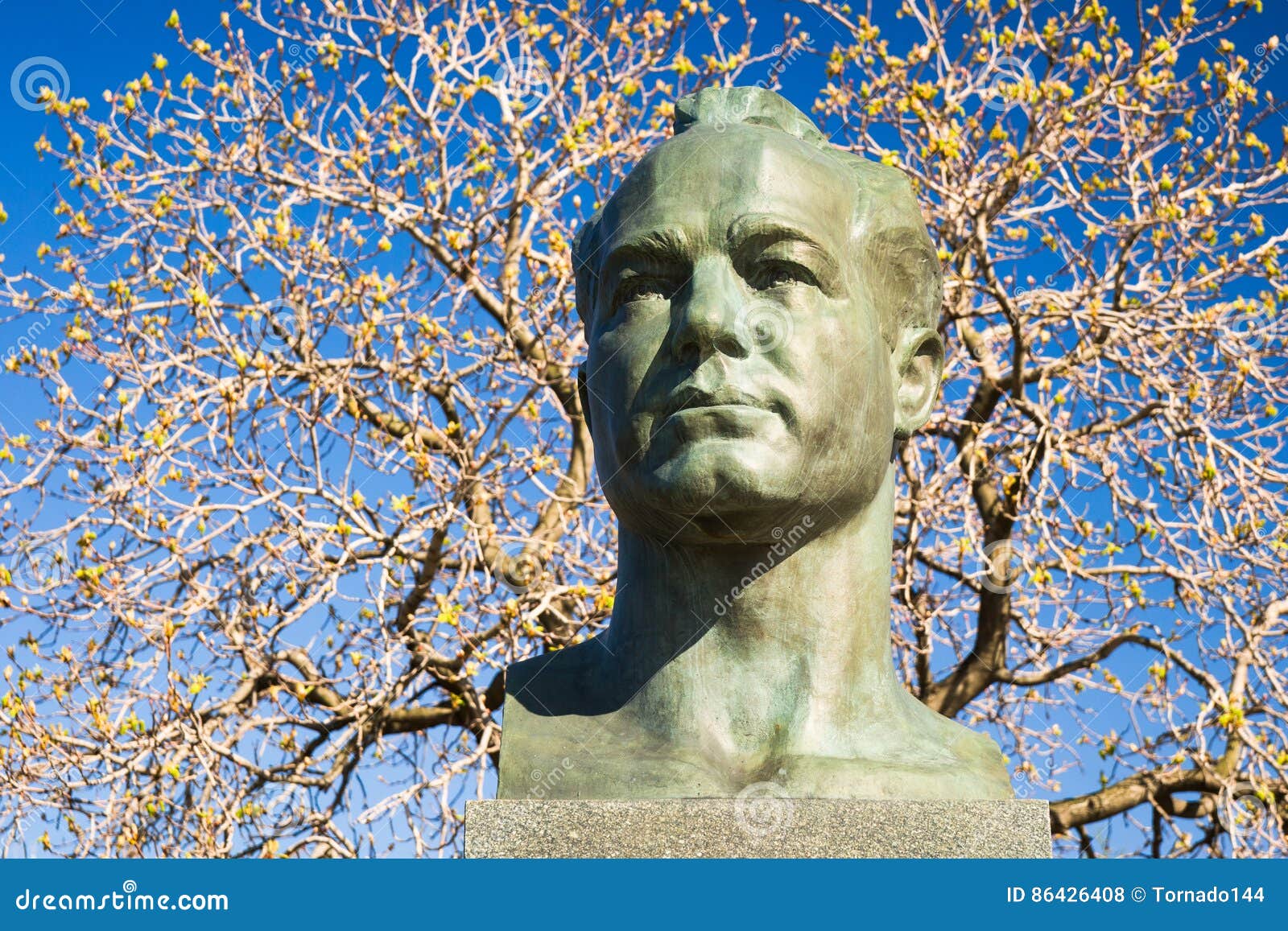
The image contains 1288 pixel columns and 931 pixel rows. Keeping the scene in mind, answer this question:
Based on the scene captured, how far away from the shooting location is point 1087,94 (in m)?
9.18

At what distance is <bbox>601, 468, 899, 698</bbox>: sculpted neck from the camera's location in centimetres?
391

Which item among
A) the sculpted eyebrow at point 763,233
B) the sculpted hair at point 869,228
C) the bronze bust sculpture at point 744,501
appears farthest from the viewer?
the sculpted hair at point 869,228

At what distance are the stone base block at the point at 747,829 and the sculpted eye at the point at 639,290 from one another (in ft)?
4.10

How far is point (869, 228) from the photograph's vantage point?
4.18 metres

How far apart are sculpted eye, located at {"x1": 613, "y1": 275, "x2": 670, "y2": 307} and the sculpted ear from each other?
700 mm

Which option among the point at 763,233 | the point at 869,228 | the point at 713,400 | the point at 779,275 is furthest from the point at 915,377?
the point at 713,400

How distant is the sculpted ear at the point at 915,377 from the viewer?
427 centimetres

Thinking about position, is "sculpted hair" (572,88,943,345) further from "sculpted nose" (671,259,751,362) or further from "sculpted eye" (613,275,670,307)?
"sculpted nose" (671,259,751,362)

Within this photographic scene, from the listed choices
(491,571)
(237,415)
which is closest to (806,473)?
(491,571)

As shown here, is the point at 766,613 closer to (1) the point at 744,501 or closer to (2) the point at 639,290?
(1) the point at 744,501

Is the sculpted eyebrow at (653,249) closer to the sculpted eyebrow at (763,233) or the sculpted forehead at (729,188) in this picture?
the sculpted forehead at (729,188)

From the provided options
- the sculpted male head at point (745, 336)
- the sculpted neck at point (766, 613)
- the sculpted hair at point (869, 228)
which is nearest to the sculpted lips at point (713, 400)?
the sculpted male head at point (745, 336)

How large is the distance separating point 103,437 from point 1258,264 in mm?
6732

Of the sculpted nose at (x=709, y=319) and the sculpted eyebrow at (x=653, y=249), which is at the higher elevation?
the sculpted eyebrow at (x=653, y=249)
